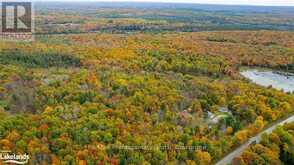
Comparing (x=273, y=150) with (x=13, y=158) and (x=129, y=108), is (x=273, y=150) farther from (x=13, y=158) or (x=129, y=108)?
(x=13, y=158)

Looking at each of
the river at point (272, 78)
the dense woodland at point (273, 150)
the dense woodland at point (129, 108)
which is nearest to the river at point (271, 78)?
the river at point (272, 78)

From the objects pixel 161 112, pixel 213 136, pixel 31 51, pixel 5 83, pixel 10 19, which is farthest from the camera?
pixel 10 19

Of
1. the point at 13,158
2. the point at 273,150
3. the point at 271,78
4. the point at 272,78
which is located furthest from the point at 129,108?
the point at 272,78

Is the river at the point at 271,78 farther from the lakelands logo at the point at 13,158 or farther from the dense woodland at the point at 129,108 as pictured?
the lakelands logo at the point at 13,158

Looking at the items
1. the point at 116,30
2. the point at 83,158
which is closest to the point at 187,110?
the point at 83,158

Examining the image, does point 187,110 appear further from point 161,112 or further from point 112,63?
point 112,63
